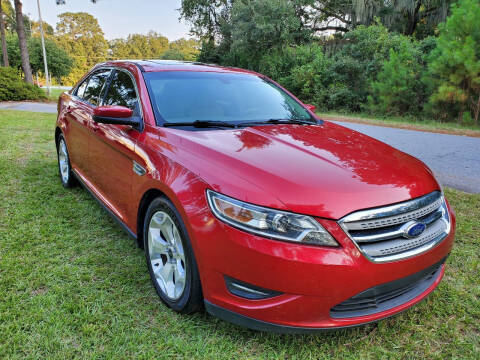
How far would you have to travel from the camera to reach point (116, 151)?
116 inches

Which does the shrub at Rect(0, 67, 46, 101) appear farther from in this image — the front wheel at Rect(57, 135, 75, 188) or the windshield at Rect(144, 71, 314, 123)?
the windshield at Rect(144, 71, 314, 123)

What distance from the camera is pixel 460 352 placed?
2041 mm

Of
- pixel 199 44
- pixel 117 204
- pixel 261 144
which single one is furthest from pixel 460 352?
pixel 199 44

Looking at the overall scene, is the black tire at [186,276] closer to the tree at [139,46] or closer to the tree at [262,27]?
the tree at [262,27]

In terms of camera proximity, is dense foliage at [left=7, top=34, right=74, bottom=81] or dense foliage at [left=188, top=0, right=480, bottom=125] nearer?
dense foliage at [left=188, top=0, right=480, bottom=125]

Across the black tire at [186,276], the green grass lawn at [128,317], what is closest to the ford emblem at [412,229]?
the green grass lawn at [128,317]

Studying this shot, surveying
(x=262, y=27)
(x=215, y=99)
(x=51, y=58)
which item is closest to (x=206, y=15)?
(x=262, y=27)

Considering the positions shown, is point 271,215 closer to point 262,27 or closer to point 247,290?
point 247,290

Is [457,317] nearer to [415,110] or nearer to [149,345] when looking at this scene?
[149,345]

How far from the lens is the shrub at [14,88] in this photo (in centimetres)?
1817

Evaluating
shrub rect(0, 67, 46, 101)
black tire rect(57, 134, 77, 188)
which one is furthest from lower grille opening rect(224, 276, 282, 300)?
shrub rect(0, 67, 46, 101)

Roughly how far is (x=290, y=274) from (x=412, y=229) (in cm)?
72

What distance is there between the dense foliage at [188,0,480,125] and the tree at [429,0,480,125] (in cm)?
3

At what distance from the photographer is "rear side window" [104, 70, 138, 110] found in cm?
303
